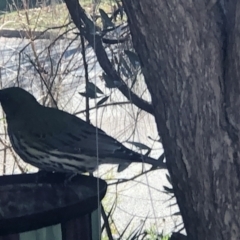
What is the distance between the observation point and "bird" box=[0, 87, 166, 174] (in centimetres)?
258

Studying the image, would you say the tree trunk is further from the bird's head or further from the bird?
the bird's head

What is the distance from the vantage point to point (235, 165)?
1.64 metres

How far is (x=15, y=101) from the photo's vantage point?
282cm

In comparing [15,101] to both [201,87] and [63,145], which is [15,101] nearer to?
[63,145]

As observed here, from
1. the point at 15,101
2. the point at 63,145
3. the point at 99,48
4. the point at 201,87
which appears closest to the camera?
the point at 201,87

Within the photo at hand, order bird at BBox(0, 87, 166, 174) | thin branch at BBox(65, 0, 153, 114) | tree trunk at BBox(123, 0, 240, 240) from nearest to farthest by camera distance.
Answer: tree trunk at BBox(123, 0, 240, 240) < thin branch at BBox(65, 0, 153, 114) < bird at BBox(0, 87, 166, 174)

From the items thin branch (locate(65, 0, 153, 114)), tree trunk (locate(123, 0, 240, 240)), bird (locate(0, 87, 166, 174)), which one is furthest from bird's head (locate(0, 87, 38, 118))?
tree trunk (locate(123, 0, 240, 240))

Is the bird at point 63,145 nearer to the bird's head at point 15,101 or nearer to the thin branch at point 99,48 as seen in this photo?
the bird's head at point 15,101

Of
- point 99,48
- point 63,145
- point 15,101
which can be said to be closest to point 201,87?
point 99,48

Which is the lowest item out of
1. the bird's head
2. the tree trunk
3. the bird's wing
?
the tree trunk

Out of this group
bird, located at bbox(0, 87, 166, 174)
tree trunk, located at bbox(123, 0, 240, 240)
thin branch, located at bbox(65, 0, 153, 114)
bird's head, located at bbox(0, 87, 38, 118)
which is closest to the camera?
tree trunk, located at bbox(123, 0, 240, 240)

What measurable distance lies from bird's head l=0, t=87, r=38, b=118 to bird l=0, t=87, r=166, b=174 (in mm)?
92

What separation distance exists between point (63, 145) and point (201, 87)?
106 cm

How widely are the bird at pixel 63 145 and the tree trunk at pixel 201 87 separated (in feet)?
2.74
